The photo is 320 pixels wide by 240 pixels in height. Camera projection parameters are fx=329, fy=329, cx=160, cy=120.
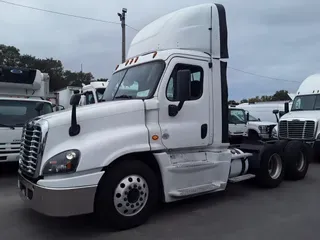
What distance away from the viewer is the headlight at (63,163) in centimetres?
426

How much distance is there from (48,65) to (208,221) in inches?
2392

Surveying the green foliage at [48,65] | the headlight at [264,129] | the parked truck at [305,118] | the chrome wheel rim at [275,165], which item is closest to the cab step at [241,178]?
the chrome wheel rim at [275,165]

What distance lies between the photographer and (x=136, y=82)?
18.1 ft

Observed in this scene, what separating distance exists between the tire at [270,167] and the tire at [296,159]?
0.48m

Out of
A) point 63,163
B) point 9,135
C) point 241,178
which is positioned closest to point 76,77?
point 9,135

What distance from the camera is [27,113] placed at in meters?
8.96

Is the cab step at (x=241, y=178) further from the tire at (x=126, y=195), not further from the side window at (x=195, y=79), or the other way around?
the tire at (x=126, y=195)

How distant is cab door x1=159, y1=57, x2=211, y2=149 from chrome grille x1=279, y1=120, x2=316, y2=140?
676cm

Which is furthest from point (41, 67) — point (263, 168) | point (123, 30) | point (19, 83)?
point (263, 168)

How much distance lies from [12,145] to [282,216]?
6417 millimetres

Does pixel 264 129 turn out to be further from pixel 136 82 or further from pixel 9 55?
pixel 9 55

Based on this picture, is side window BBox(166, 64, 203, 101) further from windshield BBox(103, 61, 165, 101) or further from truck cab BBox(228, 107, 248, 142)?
truck cab BBox(228, 107, 248, 142)

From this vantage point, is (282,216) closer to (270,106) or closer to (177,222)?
(177,222)

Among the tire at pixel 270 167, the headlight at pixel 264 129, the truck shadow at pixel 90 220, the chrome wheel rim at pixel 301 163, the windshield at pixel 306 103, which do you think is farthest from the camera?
the headlight at pixel 264 129
